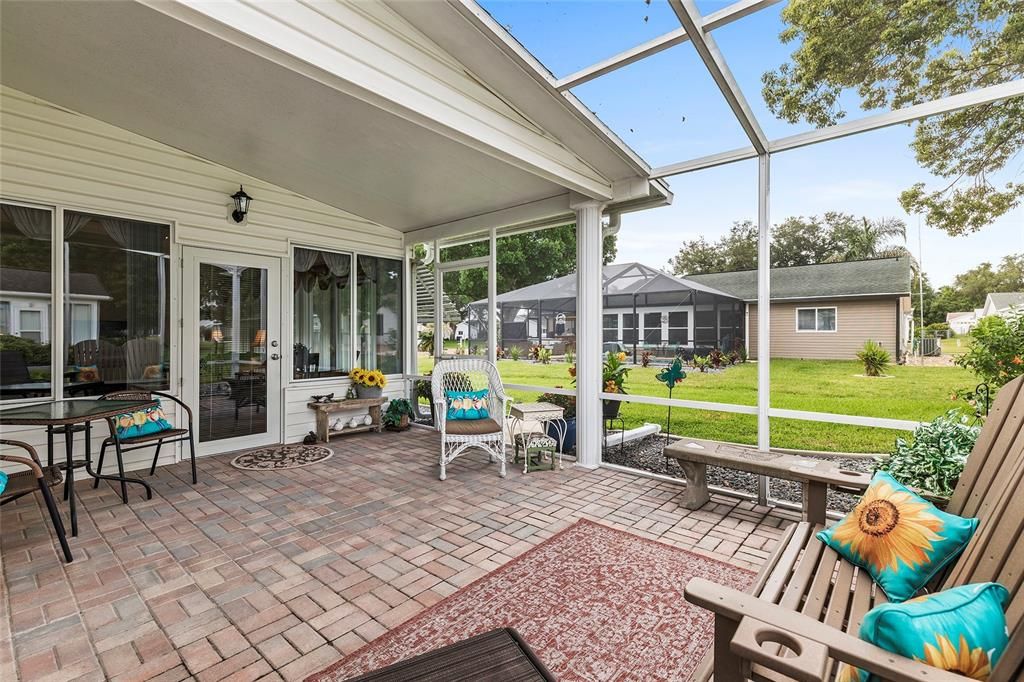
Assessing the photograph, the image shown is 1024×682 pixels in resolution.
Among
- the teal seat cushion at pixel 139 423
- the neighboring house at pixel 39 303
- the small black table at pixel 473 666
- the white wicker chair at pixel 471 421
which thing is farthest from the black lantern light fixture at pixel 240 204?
the small black table at pixel 473 666

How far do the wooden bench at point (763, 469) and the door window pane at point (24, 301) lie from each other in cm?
502

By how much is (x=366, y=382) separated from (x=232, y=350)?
1506 mm

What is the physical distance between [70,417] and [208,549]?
3.94 ft

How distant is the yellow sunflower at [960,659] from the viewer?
1016 mm

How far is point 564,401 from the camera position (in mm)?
4973

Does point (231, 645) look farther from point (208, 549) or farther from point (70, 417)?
point (70, 417)

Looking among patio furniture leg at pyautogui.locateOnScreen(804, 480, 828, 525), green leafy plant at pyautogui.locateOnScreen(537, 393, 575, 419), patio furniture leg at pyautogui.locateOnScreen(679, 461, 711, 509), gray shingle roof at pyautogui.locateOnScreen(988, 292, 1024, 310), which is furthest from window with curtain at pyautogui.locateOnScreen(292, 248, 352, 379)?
gray shingle roof at pyautogui.locateOnScreen(988, 292, 1024, 310)

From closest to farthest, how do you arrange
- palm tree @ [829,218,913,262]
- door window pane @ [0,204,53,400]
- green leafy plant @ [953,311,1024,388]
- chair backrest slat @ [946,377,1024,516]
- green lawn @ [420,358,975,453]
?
chair backrest slat @ [946,377,1024,516], green leafy plant @ [953,311,1024,388], green lawn @ [420,358,975,453], palm tree @ [829,218,913,262], door window pane @ [0,204,53,400]

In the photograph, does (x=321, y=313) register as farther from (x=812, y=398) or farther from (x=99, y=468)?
(x=812, y=398)

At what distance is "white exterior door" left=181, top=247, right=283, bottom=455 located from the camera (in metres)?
4.80

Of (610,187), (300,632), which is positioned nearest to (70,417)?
(300,632)

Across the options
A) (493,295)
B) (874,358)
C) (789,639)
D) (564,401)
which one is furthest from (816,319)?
(493,295)

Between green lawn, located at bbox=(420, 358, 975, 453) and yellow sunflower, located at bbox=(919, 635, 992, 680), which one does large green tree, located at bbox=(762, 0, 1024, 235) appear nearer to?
green lawn, located at bbox=(420, 358, 975, 453)

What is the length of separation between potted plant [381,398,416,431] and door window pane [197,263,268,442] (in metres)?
1.44
